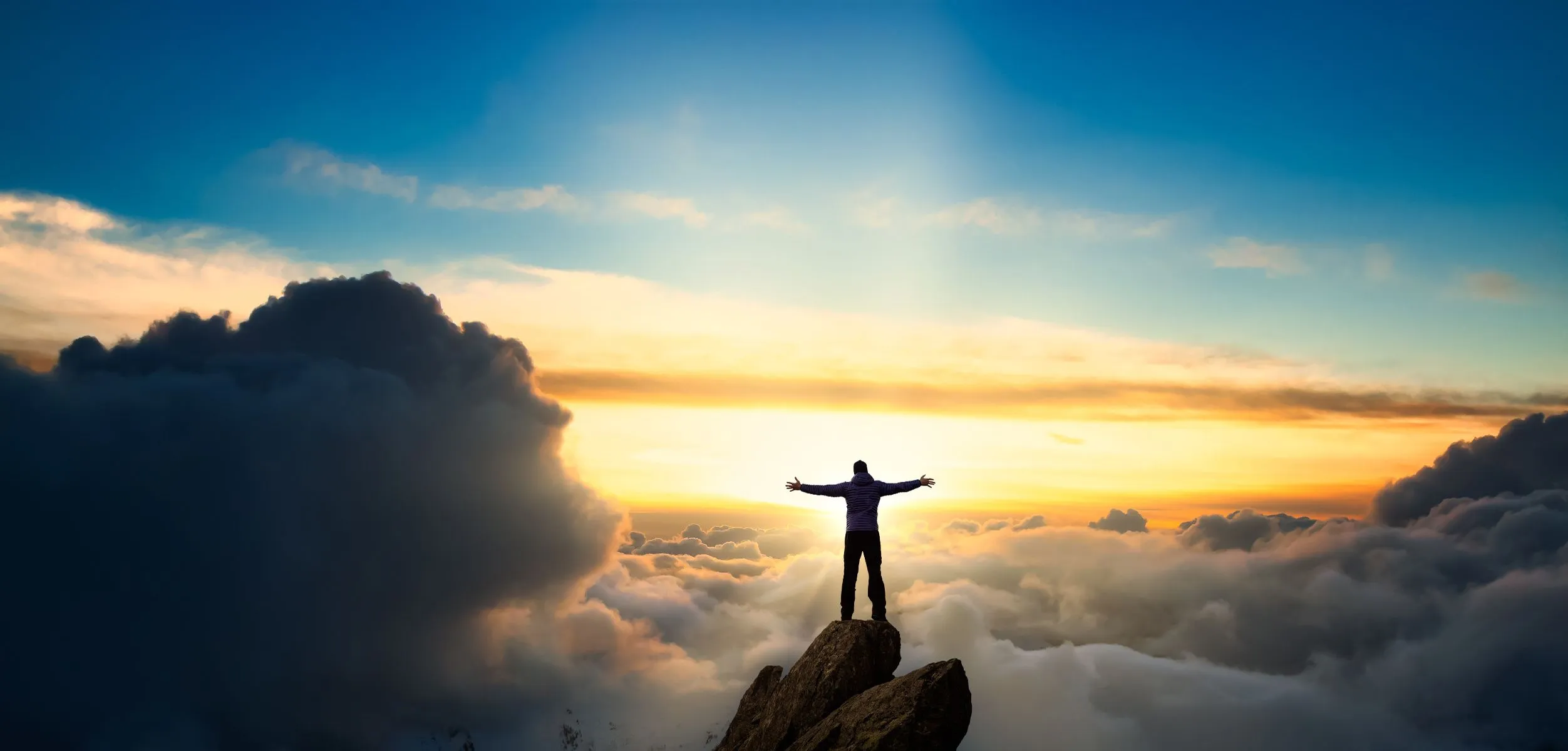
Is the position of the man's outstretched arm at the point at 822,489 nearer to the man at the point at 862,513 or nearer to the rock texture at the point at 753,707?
the man at the point at 862,513

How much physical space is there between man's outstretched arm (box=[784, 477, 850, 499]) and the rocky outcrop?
13.8 ft

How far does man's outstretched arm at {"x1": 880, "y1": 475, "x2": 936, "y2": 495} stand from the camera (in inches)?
850

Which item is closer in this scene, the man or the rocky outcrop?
the rocky outcrop

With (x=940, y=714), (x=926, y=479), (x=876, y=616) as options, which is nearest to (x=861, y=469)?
(x=926, y=479)

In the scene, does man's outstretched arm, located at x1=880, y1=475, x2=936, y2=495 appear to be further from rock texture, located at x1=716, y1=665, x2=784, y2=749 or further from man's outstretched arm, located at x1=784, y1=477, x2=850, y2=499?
rock texture, located at x1=716, y1=665, x2=784, y2=749

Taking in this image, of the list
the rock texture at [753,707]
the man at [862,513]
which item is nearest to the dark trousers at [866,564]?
the man at [862,513]

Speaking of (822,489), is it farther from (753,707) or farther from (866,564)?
(753,707)

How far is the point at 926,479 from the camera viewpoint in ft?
70.9

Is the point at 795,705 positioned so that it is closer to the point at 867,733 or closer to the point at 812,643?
the point at 812,643

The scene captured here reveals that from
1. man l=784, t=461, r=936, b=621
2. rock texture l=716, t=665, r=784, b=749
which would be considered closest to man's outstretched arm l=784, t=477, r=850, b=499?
man l=784, t=461, r=936, b=621

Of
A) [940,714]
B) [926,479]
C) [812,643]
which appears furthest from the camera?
[812,643]

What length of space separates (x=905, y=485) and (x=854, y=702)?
581 cm

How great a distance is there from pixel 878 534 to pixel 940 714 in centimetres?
569

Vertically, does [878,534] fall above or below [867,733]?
above
